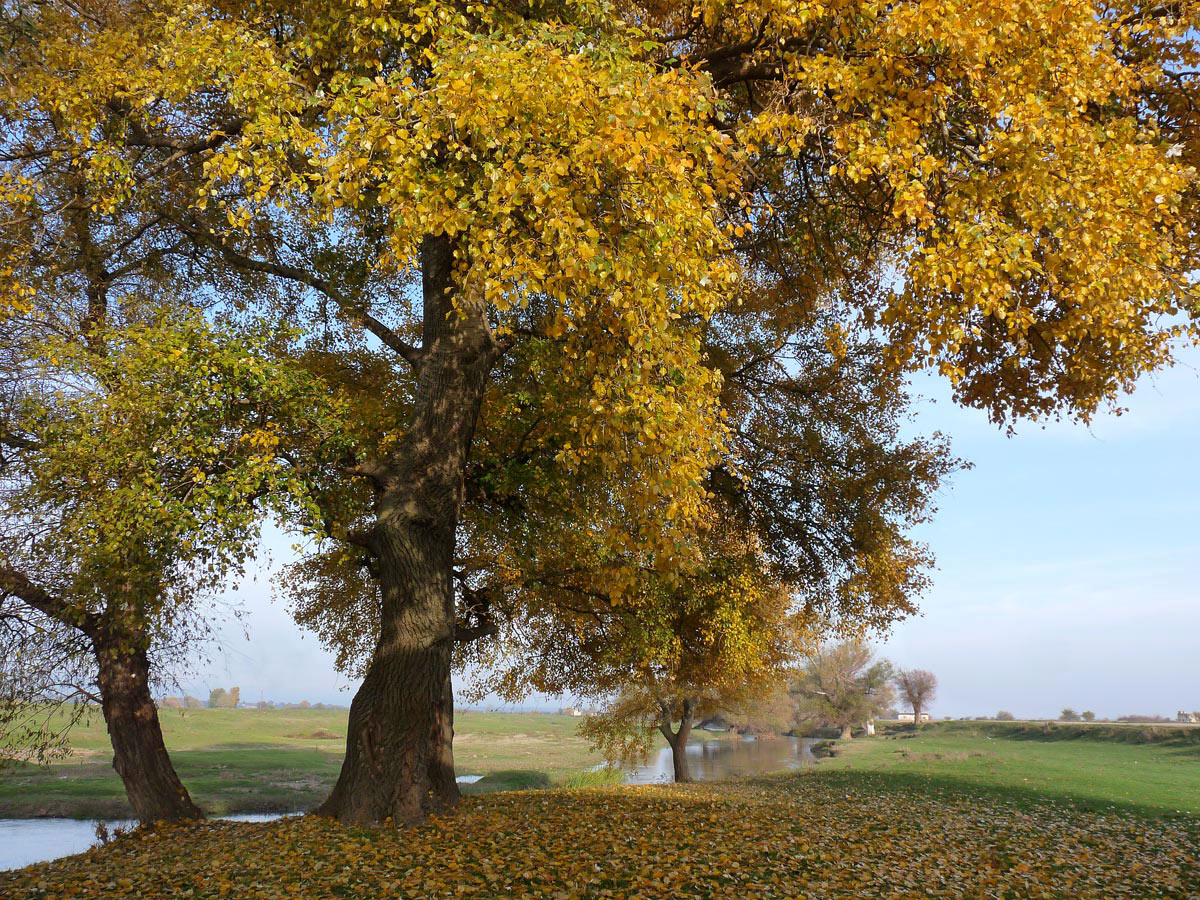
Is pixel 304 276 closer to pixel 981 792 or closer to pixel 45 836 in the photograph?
pixel 45 836

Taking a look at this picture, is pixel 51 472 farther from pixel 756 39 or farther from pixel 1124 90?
pixel 1124 90

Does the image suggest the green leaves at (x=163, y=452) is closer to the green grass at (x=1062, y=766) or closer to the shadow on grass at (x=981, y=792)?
the shadow on grass at (x=981, y=792)

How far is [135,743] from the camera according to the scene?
13719mm

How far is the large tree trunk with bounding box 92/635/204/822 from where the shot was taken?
1366cm

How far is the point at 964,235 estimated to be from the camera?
8375 mm

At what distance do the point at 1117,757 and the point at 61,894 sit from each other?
1404 inches

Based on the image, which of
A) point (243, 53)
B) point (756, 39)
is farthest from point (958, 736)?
point (243, 53)

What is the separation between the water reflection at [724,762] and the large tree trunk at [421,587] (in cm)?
1936

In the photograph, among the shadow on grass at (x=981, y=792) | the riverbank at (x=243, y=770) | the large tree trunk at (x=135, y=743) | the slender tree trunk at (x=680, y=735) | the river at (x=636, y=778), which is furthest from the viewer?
the slender tree trunk at (x=680, y=735)

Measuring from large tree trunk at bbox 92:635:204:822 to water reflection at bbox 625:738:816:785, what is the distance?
18.2 meters

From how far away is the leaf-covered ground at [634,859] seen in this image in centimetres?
814

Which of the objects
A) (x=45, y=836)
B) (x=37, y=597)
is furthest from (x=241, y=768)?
(x=37, y=597)

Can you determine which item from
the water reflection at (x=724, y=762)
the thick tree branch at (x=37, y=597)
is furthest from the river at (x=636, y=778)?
the thick tree branch at (x=37, y=597)

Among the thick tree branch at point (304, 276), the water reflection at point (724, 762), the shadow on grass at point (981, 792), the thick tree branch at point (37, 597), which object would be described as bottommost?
the water reflection at point (724, 762)
